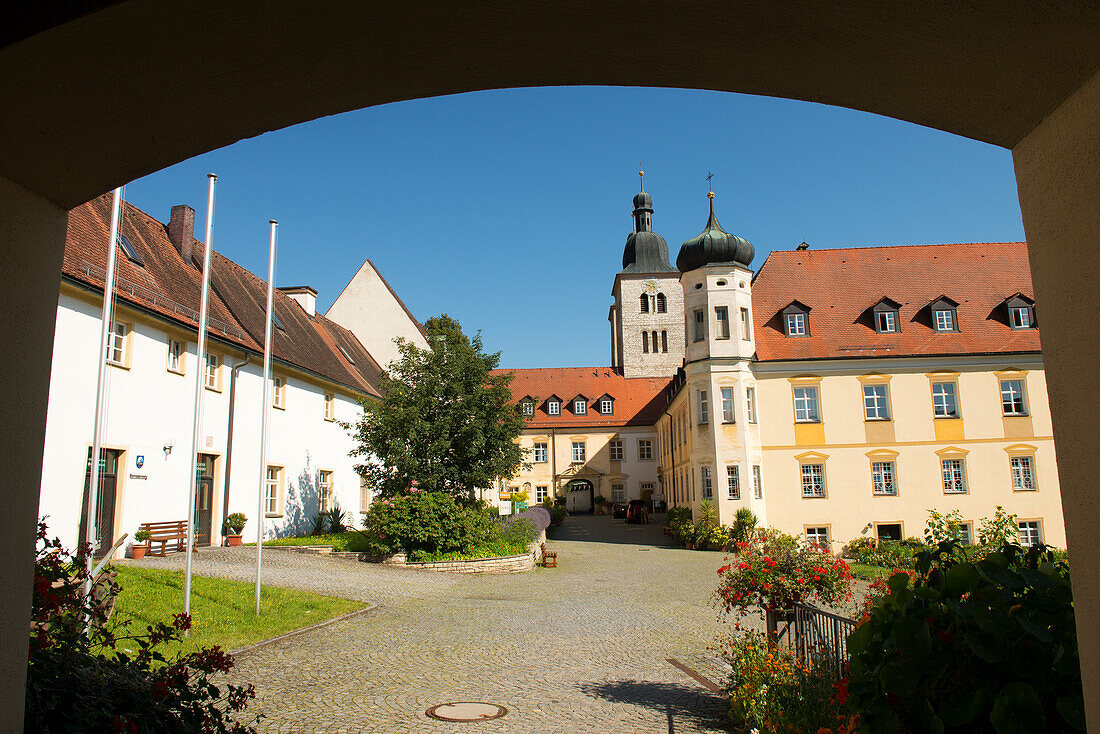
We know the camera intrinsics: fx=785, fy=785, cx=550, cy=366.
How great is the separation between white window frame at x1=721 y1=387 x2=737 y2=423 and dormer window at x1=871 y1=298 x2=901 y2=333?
671 cm

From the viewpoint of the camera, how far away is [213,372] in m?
21.9

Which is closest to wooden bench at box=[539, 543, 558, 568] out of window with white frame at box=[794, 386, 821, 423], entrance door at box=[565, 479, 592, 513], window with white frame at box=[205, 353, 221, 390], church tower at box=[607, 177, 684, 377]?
window with white frame at box=[205, 353, 221, 390]

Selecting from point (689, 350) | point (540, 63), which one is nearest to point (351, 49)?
point (540, 63)

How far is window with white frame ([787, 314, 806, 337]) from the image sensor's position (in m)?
31.4

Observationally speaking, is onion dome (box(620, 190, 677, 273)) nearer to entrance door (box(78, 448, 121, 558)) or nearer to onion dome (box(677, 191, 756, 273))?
onion dome (box(677, 191, 756, 273))

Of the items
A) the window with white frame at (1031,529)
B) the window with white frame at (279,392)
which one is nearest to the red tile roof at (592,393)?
the window with white frame at (1031,529)

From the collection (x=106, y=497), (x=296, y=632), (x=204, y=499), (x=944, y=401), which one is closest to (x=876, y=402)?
(x=944, y=401)

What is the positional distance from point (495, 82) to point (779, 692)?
223 inches

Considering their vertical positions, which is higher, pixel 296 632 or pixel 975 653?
pixel 975 653

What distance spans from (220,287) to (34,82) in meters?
24.4

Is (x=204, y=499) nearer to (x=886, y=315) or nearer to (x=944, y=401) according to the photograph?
(x=886, y=315)

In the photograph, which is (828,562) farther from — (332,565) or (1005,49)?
(332,565)

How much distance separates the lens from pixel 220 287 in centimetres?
2517

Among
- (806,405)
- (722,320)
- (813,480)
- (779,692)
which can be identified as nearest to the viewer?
(779,692)
